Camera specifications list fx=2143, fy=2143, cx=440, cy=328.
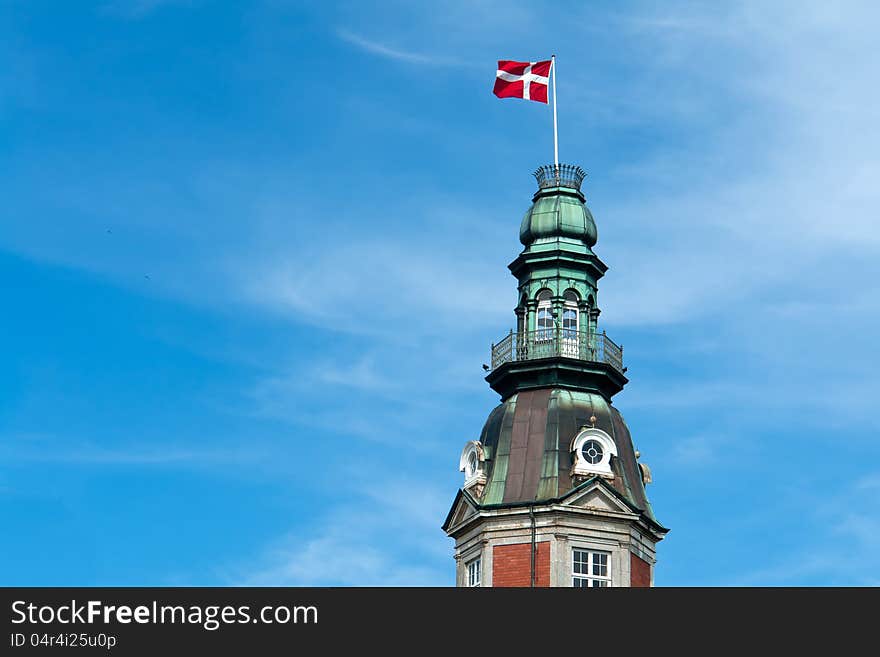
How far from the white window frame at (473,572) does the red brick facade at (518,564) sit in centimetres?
108

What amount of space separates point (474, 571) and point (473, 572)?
3.8 inches

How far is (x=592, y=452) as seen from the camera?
335 ft

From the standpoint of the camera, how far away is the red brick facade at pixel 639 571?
3964 inches

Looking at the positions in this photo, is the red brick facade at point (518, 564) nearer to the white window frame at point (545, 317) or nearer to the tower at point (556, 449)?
the tower at point (556, 449)

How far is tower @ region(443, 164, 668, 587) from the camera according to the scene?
100 meters

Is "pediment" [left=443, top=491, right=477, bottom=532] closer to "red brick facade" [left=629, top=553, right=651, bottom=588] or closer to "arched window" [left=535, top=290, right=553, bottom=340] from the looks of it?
"red brick facade" [left=629, top=553, right=651, bottom=588]

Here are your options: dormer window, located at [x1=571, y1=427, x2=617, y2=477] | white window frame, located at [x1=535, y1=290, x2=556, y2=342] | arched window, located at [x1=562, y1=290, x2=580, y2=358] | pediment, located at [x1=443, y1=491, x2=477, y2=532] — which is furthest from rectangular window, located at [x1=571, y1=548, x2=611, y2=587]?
white window frame, located at [x1=535, y1=290, x2=556, y2=342]

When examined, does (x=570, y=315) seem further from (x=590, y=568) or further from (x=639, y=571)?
(x=590, y=568)

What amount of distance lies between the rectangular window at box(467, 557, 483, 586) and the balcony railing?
10.2 m
